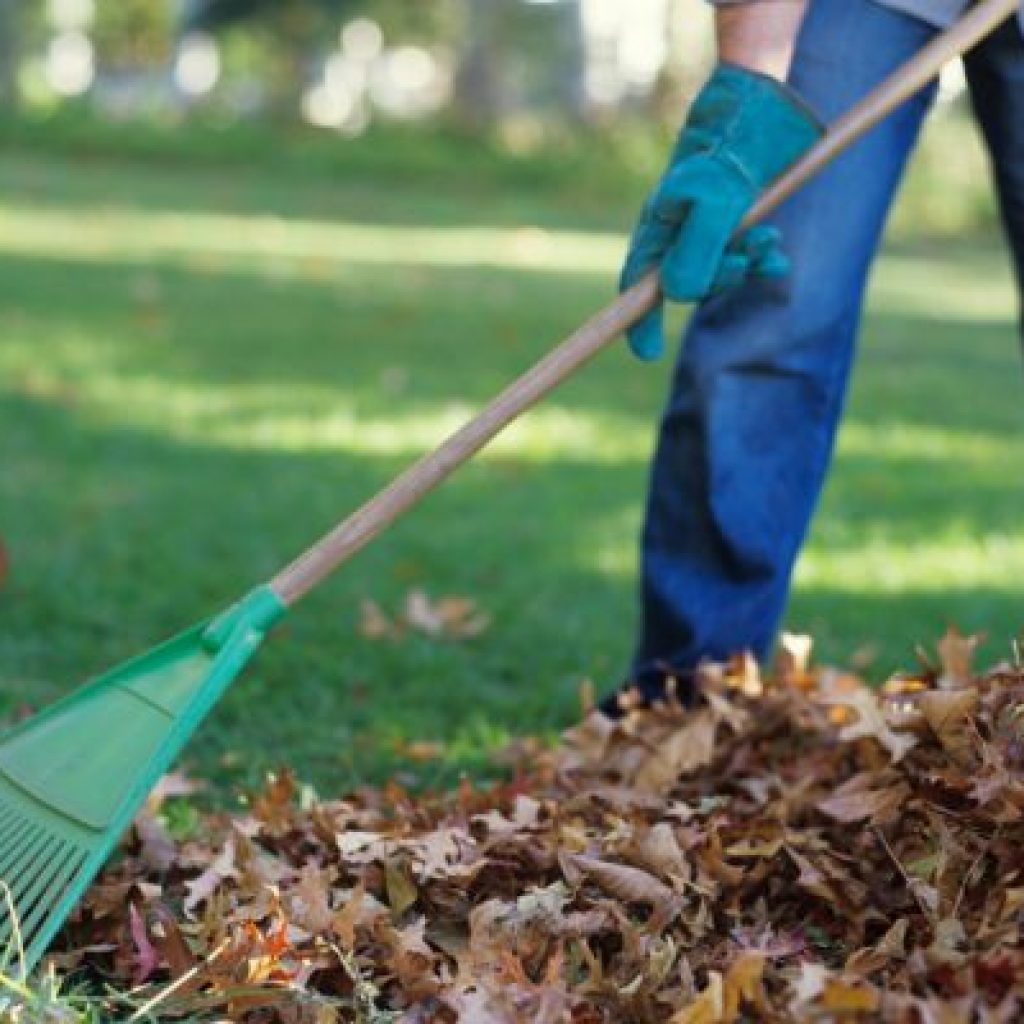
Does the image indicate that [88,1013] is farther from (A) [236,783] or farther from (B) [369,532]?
(A) [236,783]

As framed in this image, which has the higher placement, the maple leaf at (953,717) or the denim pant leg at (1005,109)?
the denim pant leg at (1005,109)

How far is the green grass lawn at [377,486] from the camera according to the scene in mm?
3844

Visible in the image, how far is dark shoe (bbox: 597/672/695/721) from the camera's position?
3348 mm

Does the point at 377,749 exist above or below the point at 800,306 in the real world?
below

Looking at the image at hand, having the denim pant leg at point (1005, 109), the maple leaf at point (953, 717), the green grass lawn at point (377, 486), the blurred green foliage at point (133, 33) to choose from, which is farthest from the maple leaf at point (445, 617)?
the blurred green foliage at point (133, 33)

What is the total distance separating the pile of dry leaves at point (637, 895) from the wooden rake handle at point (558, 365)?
36 cm

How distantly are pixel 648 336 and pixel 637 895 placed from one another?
79 centimetres

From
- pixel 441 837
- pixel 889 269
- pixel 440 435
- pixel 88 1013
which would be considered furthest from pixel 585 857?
pixel 889 269

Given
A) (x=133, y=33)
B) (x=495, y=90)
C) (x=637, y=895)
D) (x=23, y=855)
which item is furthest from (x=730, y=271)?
(x=133, y=33)

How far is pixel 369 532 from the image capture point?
8.61 feet

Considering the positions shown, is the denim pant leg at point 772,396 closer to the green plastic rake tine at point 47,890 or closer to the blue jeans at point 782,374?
the blue jeans at point 782,374

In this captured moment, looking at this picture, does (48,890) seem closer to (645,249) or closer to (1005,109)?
(645,249)

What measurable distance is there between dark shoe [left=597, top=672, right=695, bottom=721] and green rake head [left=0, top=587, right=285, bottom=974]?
0.89 m

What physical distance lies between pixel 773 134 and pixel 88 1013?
1.46m
